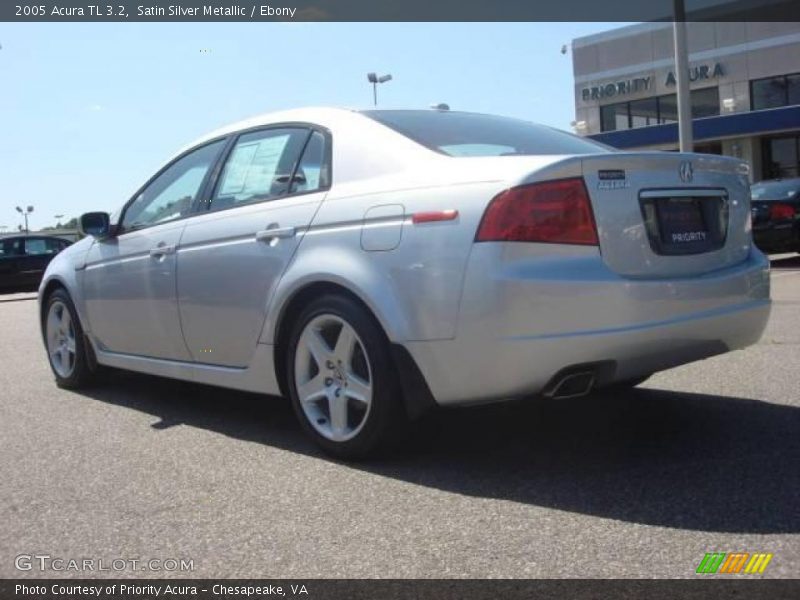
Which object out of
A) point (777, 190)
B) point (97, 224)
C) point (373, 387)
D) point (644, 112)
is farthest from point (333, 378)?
point (644, 112)

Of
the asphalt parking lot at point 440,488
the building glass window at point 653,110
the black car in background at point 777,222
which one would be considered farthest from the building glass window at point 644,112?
the asphalt parking lot at point 440,488

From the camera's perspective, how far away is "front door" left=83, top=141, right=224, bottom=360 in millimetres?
4824

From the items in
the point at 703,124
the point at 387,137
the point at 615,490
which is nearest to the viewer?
the point at 615,490

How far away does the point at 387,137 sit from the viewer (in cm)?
394

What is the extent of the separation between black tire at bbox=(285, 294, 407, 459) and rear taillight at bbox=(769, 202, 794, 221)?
1091 centimetres

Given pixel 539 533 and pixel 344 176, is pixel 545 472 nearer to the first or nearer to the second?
pixel 539 533

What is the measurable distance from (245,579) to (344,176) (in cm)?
193

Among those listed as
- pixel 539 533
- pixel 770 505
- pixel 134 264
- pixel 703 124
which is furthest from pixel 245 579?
pixel 703 124

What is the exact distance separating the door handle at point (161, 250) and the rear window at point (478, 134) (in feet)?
4.49

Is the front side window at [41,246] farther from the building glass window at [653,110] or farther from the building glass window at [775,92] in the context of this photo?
the building glass window at [775,92]

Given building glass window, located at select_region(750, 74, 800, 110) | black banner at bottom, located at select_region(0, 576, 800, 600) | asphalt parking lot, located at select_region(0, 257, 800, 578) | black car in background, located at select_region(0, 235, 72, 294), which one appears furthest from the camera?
building glass window, located at select_region(750, 74, 800, 110)

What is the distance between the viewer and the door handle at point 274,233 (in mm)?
4035
